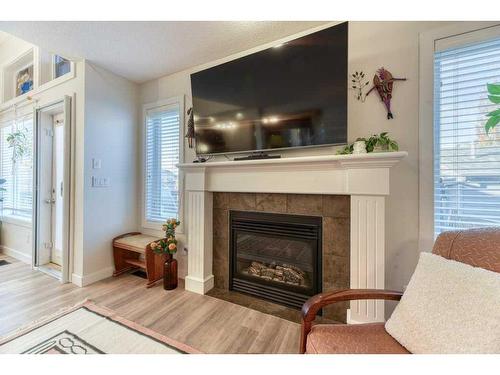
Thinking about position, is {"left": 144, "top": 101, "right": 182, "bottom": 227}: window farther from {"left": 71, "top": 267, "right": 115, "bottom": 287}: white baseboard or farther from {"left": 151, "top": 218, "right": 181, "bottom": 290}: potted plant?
{"left": 71, "top": 267, "right": 115, "bottom": 287}: white baseboard

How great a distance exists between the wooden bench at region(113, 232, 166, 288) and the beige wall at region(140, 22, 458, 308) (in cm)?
230

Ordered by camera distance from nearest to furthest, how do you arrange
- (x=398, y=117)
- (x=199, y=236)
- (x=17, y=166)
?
(x=398, y=117), (x=199, y=236), (x=17, y=166)

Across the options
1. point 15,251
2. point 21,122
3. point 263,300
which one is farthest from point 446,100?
point 15,251

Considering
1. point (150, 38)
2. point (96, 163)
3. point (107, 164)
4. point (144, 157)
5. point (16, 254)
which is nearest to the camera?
point (150, 38)

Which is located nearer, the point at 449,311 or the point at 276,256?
the point at 449,311

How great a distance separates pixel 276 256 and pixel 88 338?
1581 mm

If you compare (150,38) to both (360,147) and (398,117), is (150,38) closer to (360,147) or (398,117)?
(360,147)

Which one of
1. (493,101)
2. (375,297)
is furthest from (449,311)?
(493,101)

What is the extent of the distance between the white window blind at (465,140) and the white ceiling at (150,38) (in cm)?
113

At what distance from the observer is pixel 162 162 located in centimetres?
274

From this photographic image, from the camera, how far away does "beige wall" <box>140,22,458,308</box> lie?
60.7 inches
